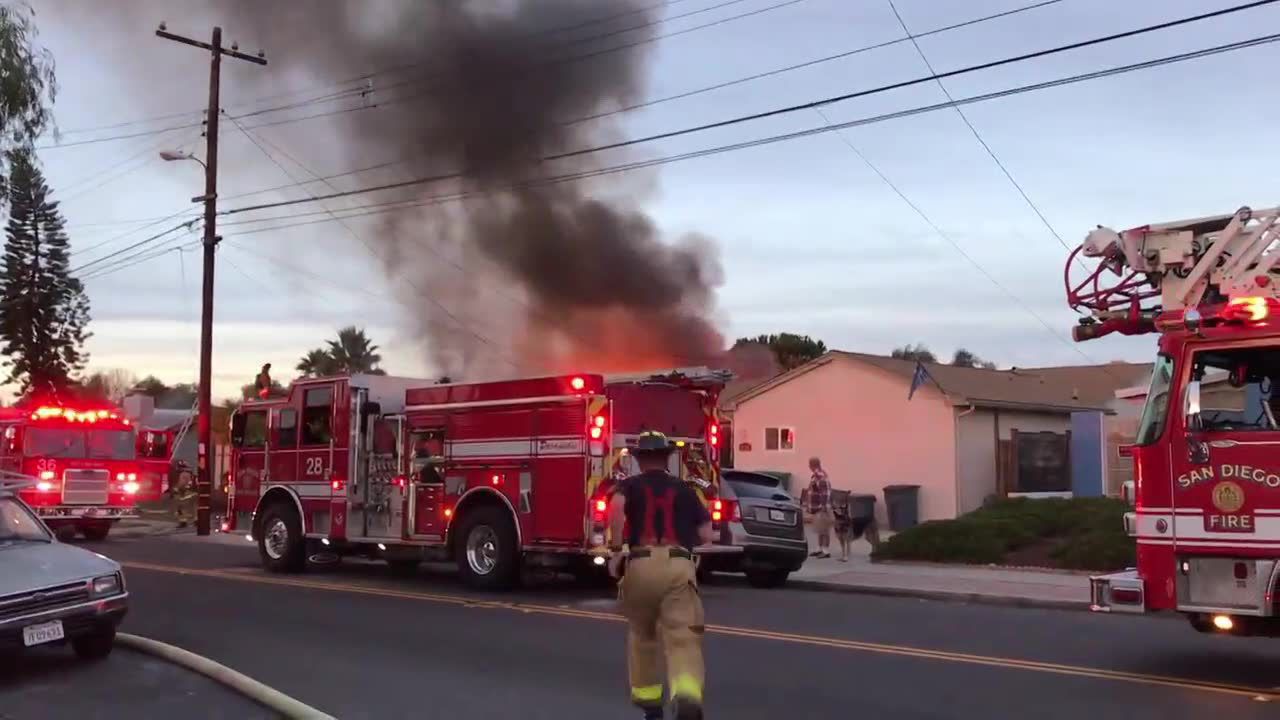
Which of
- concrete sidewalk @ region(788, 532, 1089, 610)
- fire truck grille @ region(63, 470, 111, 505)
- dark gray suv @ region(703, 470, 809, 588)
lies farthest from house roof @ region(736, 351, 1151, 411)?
fire truck grille @ region(63, 470, 111, 505)

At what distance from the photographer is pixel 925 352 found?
69625 mm

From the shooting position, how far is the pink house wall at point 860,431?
931 inches

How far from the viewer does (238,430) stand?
16719mm

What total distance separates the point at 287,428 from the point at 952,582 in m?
8.81

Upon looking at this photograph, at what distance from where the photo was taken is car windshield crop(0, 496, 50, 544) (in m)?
8.86

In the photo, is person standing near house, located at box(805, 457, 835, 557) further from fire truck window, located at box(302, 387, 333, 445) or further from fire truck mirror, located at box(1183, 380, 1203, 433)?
fire truck mirror, located at box(1183, 380, 1203, 433)

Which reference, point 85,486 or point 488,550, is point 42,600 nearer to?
point 488,550

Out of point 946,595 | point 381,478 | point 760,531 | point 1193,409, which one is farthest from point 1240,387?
point 381,478

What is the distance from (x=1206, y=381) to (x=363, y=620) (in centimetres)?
736

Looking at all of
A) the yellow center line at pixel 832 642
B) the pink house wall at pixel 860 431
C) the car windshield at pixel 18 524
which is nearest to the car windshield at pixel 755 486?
the yellow center line at pixel 832 642

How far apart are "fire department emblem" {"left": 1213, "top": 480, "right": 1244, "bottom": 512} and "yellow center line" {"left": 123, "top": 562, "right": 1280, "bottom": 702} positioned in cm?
118

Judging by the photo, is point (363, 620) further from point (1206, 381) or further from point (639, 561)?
point (1206, 381)

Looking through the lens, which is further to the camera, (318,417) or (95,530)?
(95,530)

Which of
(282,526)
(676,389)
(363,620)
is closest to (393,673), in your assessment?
(363,620)
